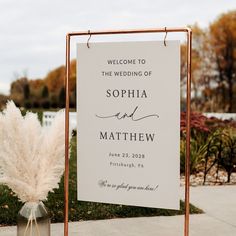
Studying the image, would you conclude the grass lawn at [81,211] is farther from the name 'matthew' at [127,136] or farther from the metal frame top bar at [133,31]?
the metal frame top bar at [133,31]

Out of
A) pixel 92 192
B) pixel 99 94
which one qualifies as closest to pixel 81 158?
pixel 92 192

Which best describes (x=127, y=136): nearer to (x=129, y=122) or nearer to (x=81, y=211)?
(x=129, y=122)

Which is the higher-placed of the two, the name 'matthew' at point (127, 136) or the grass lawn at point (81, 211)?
the name 'matthew' at point (127, 136)

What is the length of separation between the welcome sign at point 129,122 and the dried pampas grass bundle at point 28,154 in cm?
47

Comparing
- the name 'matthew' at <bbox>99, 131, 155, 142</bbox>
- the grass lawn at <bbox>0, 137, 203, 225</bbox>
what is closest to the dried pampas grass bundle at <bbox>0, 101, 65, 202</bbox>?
the name 'matthew' at <bbox>99, 131, 155, 142</bbox>

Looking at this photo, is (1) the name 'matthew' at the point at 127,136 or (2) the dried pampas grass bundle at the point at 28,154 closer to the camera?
(2) the dried pampas grass bundle at the point at 28,154

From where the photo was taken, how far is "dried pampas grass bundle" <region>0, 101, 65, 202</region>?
2912 mm

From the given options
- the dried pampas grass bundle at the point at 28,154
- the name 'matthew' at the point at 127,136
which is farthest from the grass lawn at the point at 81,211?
the dried pampas grass bundle at the point at 28,154

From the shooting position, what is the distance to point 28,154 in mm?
2914

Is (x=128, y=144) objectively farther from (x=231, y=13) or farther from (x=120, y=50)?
(x=231, y=13)

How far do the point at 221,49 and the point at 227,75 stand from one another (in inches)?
73.2

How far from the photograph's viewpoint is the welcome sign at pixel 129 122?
10.5ft

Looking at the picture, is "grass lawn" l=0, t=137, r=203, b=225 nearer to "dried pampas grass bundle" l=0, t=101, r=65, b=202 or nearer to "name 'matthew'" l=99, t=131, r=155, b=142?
"name 'matthew'" l=99, t=131, r=155, b=142

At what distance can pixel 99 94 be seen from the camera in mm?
3375
